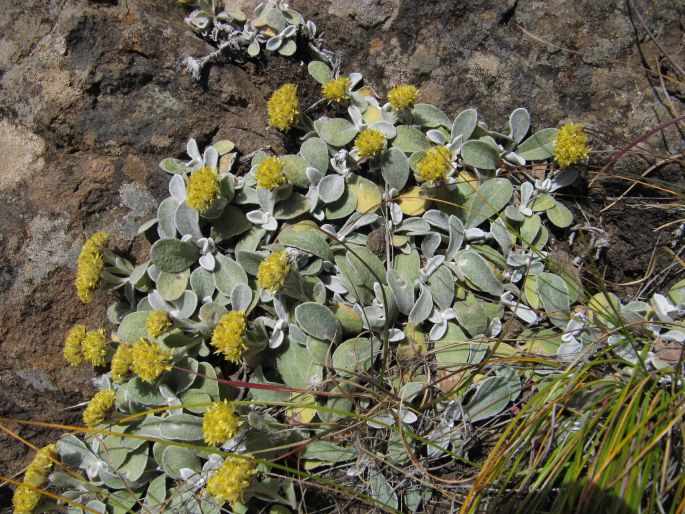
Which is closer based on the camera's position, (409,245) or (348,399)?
(348,399)

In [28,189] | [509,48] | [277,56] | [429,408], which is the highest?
[509,48]

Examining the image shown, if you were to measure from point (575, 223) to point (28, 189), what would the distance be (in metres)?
2.70

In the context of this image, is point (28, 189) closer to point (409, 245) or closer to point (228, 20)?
point (228, 20)

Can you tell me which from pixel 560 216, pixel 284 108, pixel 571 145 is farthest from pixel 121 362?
pixel 571 145

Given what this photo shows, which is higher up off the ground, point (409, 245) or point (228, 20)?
point (228, 20)

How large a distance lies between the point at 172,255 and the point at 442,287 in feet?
4.20

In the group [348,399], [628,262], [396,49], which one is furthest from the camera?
[396,49]

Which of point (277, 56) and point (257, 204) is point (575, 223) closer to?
point (257, 204)

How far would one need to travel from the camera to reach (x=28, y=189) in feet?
8.98

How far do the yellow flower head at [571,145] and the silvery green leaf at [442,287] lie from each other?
729 mm

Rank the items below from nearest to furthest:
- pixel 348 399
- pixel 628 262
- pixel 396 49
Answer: pixel 348 399 < pixel 628 262 < pixel 396 49

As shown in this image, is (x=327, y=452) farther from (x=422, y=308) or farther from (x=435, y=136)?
(x=435, y=136)

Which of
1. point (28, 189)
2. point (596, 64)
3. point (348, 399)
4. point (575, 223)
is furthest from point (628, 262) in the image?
point (28, 189)

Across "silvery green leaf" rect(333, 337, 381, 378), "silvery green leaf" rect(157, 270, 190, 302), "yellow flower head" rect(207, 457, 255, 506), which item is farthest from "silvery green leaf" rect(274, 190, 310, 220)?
"yellow flower head" rect(207, 457, 255, 506)
